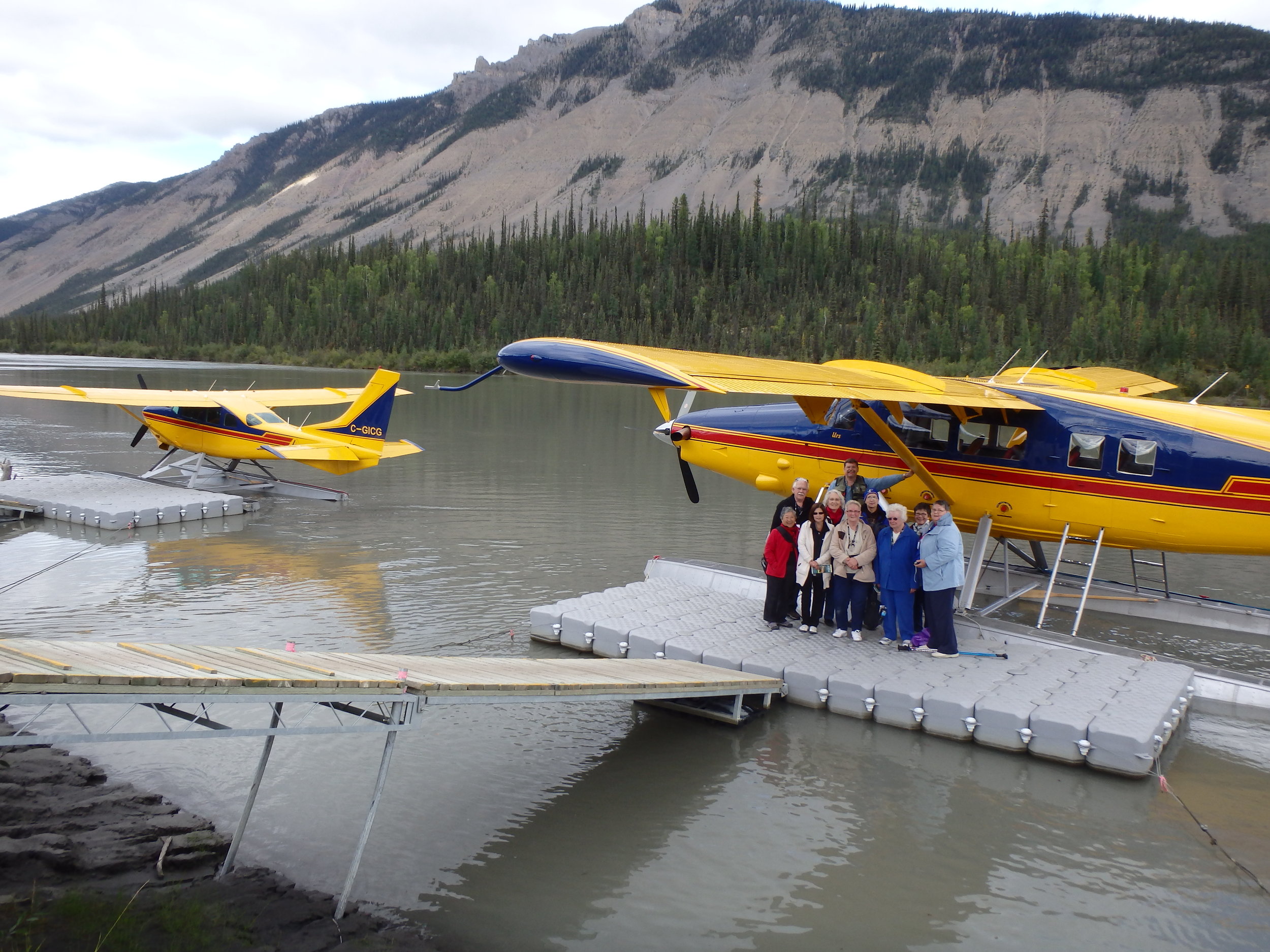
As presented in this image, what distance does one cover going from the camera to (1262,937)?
473 cm

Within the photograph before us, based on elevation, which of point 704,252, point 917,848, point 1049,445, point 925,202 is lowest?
point 917,848

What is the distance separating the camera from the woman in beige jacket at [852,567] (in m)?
8.35

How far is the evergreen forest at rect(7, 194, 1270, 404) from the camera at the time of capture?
79250mm

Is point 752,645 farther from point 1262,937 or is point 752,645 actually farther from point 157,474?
point 157,474

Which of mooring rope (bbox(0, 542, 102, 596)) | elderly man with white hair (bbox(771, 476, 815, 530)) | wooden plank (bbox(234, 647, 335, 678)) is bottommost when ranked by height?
mooring rope (bbox(0, 542, 102, 596))

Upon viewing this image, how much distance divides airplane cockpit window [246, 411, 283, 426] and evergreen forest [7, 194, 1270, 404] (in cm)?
6334

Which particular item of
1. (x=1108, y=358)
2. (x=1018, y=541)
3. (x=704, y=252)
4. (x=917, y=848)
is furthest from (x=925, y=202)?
(x=917, y=848)

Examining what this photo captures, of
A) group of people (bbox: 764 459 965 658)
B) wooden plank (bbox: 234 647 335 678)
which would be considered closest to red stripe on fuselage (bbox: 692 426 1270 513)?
group of people (bbox: 764 459 965 658)

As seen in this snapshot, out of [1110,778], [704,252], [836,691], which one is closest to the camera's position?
[1110,778]

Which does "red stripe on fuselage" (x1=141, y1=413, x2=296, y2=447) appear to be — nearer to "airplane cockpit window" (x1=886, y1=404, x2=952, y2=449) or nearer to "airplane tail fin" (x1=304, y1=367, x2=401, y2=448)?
"airplane tail fin" (x1=304, y1=367, x2=401, y2=448)

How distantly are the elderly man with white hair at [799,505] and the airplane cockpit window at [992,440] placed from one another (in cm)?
188

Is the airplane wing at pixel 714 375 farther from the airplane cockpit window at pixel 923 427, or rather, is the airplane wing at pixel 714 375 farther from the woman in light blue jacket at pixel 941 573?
the woman in light blue jacket at pixel 941 573

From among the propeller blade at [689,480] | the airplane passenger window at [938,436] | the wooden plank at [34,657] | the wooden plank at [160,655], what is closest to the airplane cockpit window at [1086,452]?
the airplane passenger window at [938,436]

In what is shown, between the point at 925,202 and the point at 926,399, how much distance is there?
665ft
